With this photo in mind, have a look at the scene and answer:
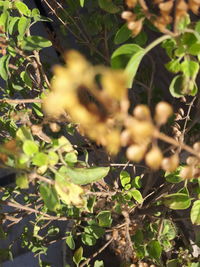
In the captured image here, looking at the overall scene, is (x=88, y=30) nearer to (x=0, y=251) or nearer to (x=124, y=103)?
(x=0, y=251)

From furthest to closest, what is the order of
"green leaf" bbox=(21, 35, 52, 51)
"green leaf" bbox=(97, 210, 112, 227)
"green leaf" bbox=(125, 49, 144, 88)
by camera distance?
"green leaf" bbox=(97, 210, 112, 227) < "green leaf" bbox=(21, 35, 52, 51) < "green leaf" bbox=(125, 49, 144, 88)

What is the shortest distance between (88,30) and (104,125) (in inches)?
39.3

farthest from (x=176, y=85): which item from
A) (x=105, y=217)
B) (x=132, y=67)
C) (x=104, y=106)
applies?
(x=105, y=217)

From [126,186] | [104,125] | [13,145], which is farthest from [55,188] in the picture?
[126,186]

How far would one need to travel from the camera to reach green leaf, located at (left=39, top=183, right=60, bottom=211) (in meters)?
0.64

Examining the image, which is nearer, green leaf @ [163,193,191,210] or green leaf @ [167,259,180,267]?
green leaf @ [163,193,191,210]

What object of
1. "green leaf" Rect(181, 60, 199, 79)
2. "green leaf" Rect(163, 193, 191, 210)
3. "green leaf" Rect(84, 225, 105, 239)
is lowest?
"green leaf" Rect(84, 225, 105, 239)

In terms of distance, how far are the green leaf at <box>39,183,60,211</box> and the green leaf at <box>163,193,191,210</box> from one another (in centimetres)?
39

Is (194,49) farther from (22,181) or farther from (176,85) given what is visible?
(22,181)

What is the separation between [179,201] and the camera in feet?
3.08

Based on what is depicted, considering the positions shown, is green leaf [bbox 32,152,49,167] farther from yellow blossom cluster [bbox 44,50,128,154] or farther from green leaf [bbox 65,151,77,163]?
yellow blossom cluster [bbox 44,50,128,154]

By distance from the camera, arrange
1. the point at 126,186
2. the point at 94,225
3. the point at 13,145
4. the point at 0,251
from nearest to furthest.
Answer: the point at 13,145
the point at 126,186
the point at 94,225
the point at 0,251

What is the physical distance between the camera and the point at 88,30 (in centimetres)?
132

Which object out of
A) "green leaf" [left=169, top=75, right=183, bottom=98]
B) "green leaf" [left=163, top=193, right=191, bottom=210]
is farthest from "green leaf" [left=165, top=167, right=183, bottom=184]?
"green leaf" [left=169, top=75, right=183, bottom=98]
